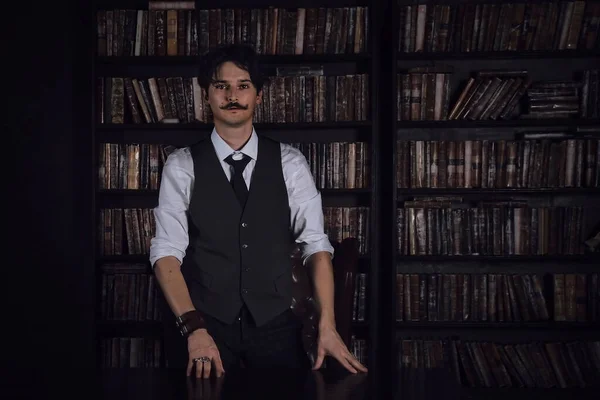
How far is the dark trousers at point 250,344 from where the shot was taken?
1823 mm

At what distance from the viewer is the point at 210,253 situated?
196 centimetres

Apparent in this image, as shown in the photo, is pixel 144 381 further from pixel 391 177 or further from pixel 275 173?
pixel 391 177

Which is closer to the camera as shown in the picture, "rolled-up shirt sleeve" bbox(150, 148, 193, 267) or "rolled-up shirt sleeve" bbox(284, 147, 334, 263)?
"rolled-up shirt sleeve" bbox(150, 148, 193, 267)

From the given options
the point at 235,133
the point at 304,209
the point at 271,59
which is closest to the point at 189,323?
the point at 304,209

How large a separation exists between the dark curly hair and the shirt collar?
0.15 m

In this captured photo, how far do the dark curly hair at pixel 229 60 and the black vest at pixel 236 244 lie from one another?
0.67ft

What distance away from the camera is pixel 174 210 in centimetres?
190

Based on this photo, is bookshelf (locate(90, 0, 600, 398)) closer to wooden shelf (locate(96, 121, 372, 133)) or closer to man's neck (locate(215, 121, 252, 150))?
wooden shelf (locate(96, 121, 372, 133))

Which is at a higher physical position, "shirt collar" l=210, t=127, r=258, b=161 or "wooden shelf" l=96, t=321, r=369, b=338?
"shirt collar" l=210, t=127, r=258, b=161

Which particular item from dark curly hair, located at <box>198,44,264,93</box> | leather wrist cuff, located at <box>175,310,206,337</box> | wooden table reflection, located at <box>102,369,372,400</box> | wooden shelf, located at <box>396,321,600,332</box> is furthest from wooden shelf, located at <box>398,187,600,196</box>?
wooden table reflection, located at <box>102,369,372,400</box>

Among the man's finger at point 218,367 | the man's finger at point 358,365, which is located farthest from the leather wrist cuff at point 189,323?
the man's finger at point 358,365

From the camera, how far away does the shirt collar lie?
2.07 meters

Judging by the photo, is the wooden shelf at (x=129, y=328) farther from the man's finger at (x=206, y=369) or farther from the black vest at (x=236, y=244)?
the man's finger at (x=206, y=369)

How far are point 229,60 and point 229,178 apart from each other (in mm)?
341
